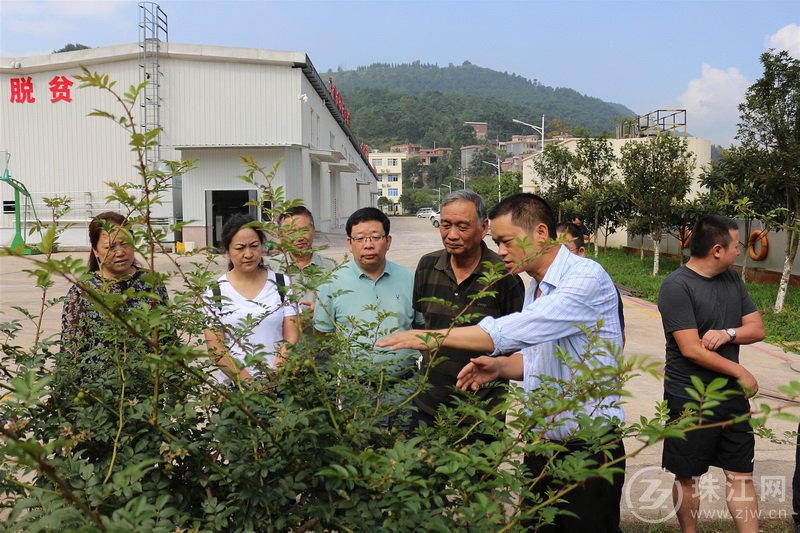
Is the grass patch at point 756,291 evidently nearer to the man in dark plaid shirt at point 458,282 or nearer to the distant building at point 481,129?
the man in dark plaid shirt at point 458,282

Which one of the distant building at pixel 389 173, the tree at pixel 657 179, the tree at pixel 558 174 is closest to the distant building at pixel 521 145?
the distant building at pixel 389 173

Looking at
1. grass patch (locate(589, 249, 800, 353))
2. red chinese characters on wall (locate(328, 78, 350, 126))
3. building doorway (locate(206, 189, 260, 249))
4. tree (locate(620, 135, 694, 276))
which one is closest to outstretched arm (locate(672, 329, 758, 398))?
grass patch (locate(589, 249, 800, 353))

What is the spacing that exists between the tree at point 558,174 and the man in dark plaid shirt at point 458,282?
21.5m

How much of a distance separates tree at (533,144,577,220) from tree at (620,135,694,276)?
282 inches

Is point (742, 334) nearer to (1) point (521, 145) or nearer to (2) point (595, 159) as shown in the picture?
(2) point (595, 159)

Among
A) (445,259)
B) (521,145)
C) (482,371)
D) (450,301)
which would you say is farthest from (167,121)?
(521,145)

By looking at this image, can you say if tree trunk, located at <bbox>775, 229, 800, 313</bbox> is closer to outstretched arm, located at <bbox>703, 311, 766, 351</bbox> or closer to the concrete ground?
the concrete ground

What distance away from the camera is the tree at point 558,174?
24.4 metres

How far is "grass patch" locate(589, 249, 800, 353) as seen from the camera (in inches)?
321

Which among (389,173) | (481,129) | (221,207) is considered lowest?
(221,207)

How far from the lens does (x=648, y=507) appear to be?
11.9 ft

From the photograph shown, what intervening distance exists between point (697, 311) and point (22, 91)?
26.0 metres

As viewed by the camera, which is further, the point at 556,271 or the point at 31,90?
the point at 31,90

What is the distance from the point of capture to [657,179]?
1596cm
